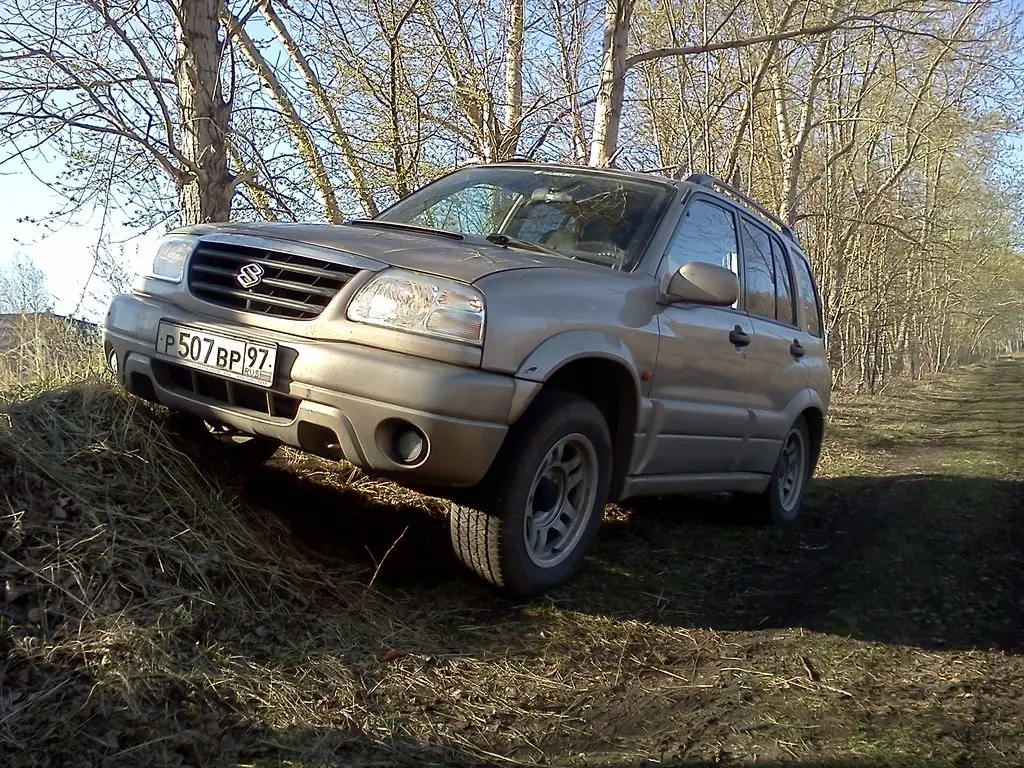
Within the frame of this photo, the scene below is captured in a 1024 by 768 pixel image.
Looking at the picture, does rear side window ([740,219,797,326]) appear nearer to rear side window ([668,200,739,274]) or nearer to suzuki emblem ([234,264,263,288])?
rear side window ([668,200,739,274])

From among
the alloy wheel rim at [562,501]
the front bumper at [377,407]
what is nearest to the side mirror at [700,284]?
the alloy wheel rim at [562,501]

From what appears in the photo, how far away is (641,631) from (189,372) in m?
2.05

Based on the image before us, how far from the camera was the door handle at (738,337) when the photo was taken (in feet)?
15.7

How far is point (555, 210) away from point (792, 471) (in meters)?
3.08

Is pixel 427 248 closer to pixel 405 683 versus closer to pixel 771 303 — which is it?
pixel 405 683

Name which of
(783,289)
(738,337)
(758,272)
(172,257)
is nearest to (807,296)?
(783,289)

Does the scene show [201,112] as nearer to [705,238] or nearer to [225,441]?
[225,441]

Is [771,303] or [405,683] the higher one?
[771,303]

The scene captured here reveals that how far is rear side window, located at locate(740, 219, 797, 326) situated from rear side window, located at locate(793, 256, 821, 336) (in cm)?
27

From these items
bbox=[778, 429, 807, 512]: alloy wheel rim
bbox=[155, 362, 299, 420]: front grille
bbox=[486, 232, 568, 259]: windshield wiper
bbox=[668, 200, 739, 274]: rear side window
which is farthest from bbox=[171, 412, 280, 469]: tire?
bbox=[778, 429, 807, 512]: alloy wheel rim

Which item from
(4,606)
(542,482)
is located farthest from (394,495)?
(4,606)

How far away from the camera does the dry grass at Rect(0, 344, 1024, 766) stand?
245cm

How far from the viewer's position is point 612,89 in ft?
29.0

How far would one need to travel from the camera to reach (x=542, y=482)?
12.0 ft
